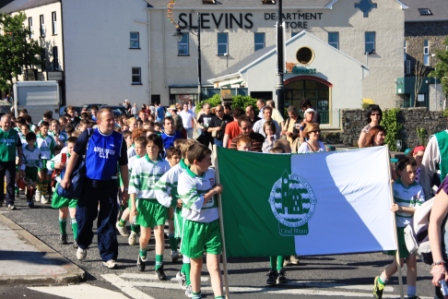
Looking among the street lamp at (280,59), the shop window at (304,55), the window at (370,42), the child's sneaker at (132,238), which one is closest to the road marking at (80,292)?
the child's sneaker at (132,238)

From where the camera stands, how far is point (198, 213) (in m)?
7.91

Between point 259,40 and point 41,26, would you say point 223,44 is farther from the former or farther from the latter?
point 41,26

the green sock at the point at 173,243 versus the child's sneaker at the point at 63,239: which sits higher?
the green sock at the point at 173,243

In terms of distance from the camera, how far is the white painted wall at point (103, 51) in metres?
55.9

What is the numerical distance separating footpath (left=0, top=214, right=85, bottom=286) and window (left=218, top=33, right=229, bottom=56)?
46778 mm

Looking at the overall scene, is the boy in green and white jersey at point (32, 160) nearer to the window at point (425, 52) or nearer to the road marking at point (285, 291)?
the road marking at point (285, 291)

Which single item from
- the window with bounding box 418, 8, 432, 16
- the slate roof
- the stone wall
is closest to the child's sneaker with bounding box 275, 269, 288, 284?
the stone wall

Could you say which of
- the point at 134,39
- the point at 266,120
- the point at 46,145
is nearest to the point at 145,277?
the point at 266,120

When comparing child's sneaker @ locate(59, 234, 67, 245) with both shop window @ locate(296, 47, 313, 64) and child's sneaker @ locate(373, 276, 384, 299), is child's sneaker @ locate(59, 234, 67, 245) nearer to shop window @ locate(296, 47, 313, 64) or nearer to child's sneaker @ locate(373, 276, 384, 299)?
child's sneaker @ locate(373, 276, 384, 299)

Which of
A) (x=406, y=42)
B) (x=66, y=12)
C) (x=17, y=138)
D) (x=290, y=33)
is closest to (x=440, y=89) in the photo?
(x=406, y=42)

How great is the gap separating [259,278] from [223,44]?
49.4 metres

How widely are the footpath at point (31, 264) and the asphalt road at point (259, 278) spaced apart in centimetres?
18

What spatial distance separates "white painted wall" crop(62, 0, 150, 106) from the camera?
55938 millimetres

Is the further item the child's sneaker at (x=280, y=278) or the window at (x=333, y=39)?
the window at (x=333, y=39)
